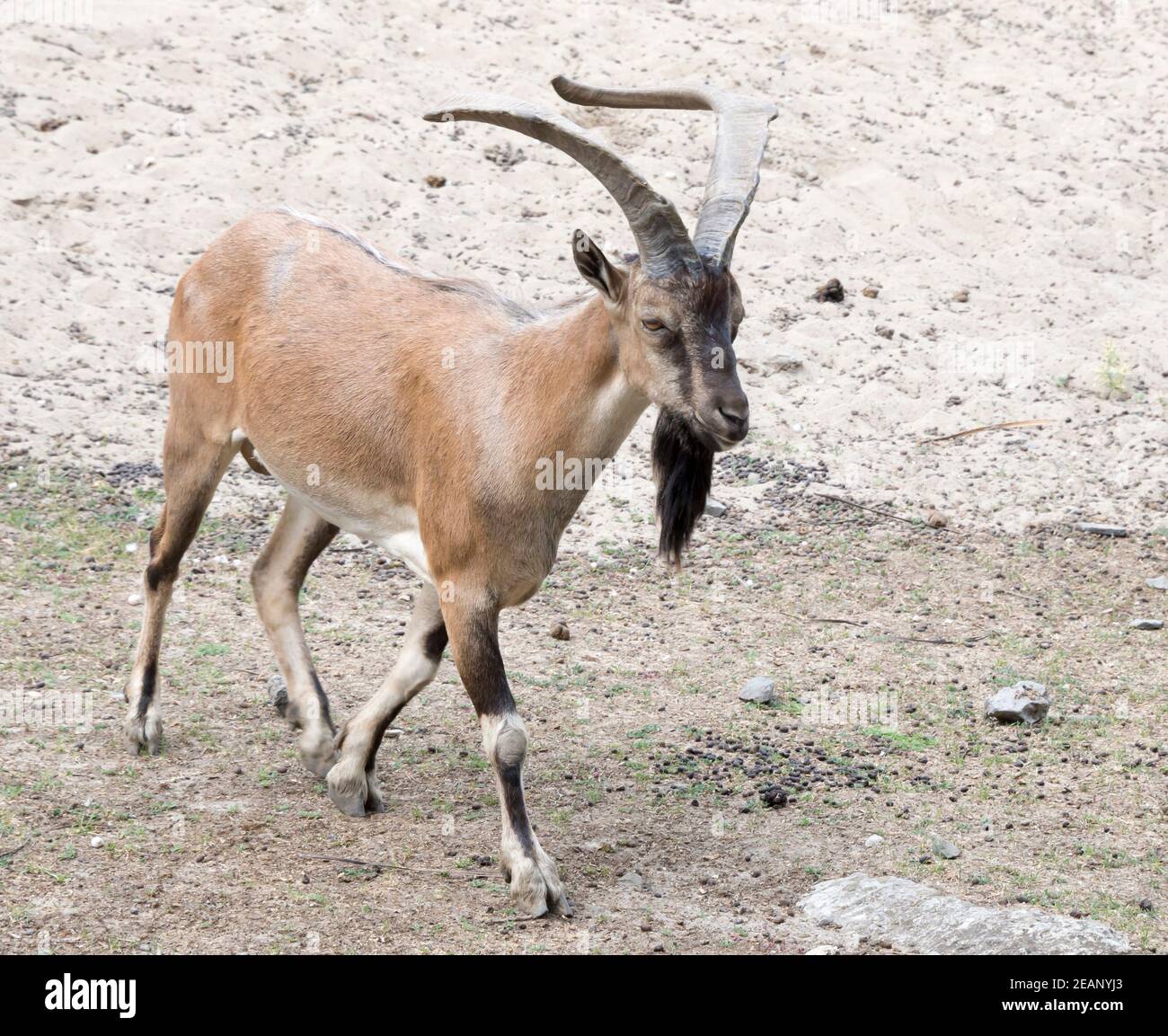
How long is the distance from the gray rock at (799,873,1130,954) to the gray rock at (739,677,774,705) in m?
Answer: 1.63

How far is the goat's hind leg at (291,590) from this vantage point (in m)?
6.00

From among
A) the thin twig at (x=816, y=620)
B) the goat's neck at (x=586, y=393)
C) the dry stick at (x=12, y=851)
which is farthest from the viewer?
the thin twig at (x=816, y=620)

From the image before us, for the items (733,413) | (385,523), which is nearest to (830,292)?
(385,523)

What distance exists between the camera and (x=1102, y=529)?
8.56 meters

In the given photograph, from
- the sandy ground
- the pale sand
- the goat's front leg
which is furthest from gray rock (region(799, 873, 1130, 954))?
the pale sand

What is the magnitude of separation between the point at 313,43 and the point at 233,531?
17.0 feet

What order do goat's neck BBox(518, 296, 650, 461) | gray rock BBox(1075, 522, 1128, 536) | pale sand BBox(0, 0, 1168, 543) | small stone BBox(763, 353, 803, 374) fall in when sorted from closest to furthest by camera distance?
1. goat's neck BBox(518, 296, 650, 461)
2. gray rock BBox(1075, 522, 1128, 536)
3. pale sand BBox(0, 0, 1168, 543)
4. small stone BBox(763, 353, 803, 374)

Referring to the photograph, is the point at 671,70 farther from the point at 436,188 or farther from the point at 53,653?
the point at 53,653

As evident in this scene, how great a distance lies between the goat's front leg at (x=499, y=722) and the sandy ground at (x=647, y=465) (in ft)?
0.60

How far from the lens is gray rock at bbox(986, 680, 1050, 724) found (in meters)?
6.35

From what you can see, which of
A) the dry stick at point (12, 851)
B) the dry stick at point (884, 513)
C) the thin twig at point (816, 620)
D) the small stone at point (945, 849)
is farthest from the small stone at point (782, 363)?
the dry stick at point (12, 851)

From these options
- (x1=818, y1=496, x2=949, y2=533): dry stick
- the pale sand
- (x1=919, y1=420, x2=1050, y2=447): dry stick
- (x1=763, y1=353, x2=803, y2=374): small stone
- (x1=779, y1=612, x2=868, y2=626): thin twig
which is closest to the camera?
(x1=779, y1=612, x2=868, y2=626): thin twig

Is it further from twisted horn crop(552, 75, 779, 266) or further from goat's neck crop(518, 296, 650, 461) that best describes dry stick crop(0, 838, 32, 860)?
twisted horn crop(552, 75, 779, 266)

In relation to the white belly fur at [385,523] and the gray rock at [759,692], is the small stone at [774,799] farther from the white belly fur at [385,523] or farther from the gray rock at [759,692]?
the white belly fur at [385,523]
